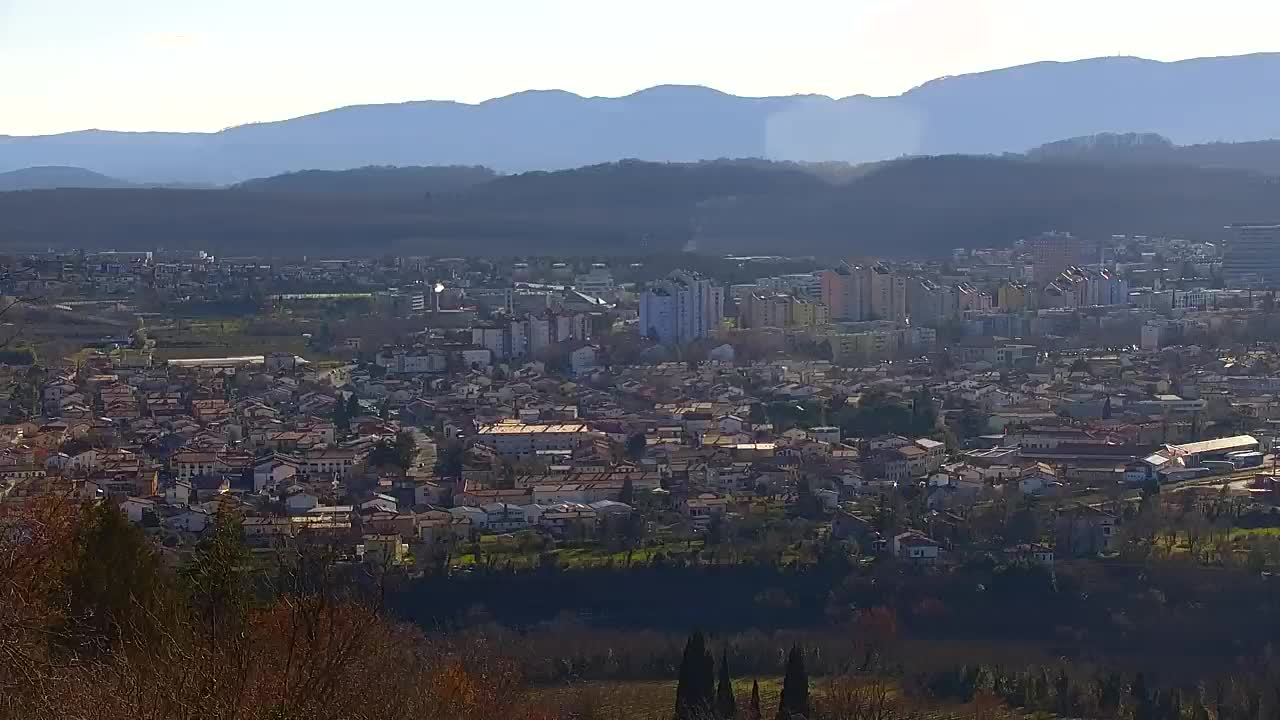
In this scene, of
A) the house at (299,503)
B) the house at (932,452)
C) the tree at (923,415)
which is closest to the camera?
the house at (299,503)

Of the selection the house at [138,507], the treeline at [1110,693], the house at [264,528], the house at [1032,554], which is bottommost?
the treeline at [1110,693]

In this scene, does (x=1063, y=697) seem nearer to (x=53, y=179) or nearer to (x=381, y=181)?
(x=381, y=181)

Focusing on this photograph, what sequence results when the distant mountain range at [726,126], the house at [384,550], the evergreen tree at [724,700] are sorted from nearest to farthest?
the evergreen tree at [724,700], the house at [384,550], the distant mountain range at [726,126]

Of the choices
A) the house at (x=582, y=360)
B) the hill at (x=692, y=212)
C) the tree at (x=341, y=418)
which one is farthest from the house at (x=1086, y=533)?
the hill at (x=692, y=212)

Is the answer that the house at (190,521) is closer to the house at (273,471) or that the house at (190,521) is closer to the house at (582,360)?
the house at (273,471)

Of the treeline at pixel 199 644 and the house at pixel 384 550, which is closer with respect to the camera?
the treeline at pixel 199 644

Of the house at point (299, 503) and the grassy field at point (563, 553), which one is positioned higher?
the house at point (299, 503)

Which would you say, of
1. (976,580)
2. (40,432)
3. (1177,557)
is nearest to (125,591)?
(976,580)

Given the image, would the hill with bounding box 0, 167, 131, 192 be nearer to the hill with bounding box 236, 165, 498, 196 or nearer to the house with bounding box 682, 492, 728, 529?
the hill with bounding box 236, 165, 498, 196
